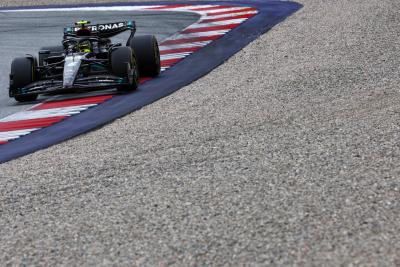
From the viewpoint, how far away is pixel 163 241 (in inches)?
238

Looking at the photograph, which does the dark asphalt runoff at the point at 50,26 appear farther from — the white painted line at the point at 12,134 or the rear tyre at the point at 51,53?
the white painted line at the point at 12,134

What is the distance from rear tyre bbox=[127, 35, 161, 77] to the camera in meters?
14.2

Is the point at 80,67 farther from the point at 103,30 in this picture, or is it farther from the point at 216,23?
the point at 216,23

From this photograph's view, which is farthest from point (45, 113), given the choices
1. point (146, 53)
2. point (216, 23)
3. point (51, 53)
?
point (216, 23)

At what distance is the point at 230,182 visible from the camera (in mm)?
7234

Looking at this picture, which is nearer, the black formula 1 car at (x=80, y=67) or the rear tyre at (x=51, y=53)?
the black formula 1 car at (x=80, y=67)

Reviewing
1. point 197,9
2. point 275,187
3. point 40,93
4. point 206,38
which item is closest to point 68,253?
point 275,187

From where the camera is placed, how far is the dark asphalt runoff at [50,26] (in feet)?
65.0

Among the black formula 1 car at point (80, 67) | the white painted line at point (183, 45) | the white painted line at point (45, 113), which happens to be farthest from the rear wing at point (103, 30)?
the white painted line at point (183, 45)

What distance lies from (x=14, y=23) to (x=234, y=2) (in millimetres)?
5381

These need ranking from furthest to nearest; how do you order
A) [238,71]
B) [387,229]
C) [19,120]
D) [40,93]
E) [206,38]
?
1. [206,38]
2. [238,71]
3. [40,93]
4. [19,120]
5. [387,229]

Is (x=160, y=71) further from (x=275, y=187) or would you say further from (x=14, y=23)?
(x=14, y=23)

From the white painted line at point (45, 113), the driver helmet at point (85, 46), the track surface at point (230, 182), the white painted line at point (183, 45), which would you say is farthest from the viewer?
the white painted line at point (183, 45)

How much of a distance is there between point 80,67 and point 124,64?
2.03 ft
